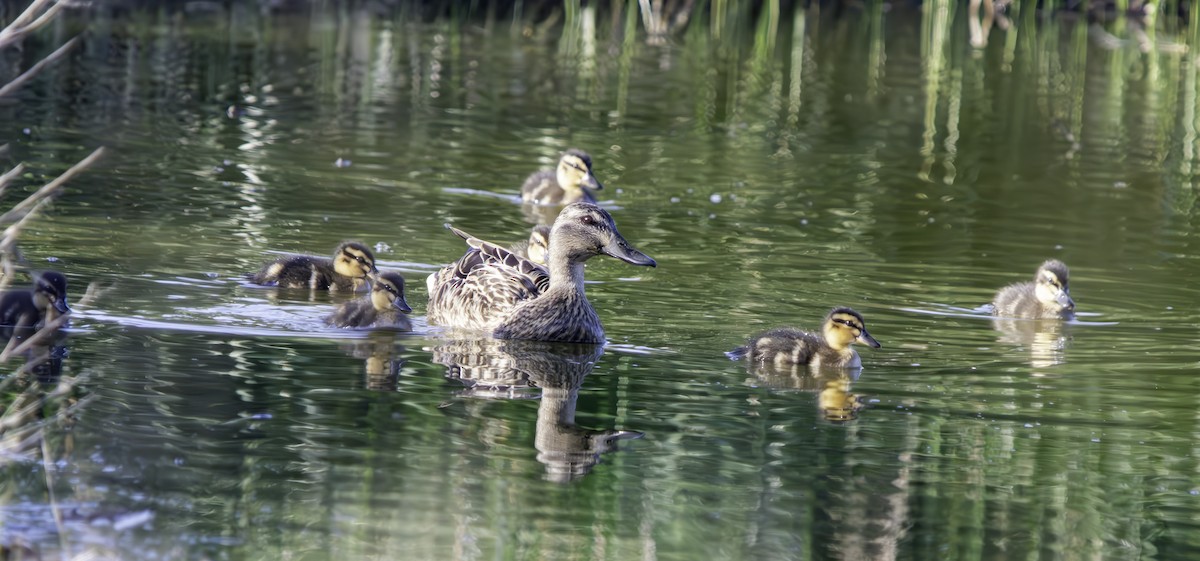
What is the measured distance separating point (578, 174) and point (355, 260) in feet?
11.5

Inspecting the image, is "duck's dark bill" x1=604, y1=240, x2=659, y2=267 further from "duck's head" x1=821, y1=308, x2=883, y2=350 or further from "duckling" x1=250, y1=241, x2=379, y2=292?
"duckling" x1=250, y1=241, x2=379, y2=292

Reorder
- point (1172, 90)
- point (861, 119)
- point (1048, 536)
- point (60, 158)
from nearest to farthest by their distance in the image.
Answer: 1. point (1048, 536)
2. point (60, 158)
3. point (861, 119)
4. point (1172, 90)

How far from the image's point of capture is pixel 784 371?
768 cm

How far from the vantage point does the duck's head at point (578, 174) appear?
486 inches

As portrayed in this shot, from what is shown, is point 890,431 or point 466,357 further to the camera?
point 466,357

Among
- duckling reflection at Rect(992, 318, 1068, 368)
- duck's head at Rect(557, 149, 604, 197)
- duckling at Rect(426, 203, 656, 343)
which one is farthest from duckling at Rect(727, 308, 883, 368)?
duck's head at Rect(557, 149, 604, 197)

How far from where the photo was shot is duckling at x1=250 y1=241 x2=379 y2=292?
904 centimetres

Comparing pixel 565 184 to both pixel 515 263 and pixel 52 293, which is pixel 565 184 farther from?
pixel 52 293

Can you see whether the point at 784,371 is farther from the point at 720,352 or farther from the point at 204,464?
the point at 204,464

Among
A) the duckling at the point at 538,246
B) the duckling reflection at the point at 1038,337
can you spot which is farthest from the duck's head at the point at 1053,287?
the duckling at the point at 538,246

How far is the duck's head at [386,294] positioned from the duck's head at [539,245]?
183cm

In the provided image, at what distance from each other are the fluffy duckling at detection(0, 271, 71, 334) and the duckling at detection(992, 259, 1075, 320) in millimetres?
4782

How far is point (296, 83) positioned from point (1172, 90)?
35.7 ft

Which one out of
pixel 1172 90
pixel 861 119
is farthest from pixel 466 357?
pixel 1172 90
